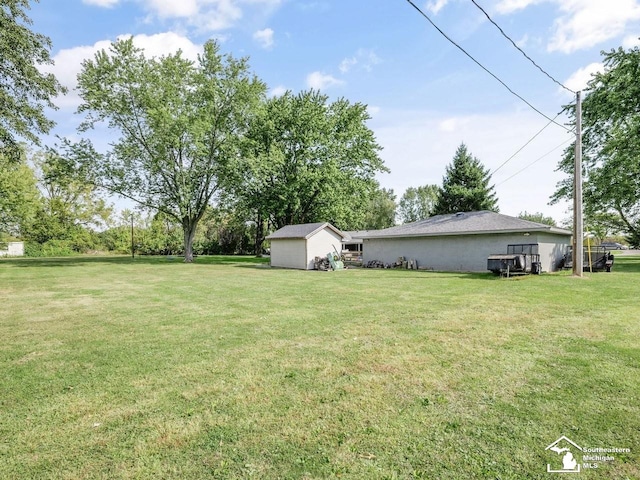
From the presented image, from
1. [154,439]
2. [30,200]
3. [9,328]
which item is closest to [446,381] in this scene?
[154,439]

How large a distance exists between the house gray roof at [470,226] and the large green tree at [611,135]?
23.2ft

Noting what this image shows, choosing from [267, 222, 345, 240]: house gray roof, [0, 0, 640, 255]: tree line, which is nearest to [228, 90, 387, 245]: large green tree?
[0, 0, 640, 255]: tree line

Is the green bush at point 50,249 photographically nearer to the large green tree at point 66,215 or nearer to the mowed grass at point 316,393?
the large green tree at point 66,215

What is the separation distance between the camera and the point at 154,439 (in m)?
2.62

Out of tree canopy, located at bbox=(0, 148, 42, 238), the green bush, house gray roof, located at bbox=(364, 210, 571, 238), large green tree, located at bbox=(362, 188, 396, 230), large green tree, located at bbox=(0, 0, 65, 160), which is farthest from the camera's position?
large green tree, located at bbox=(362, 188, 396, 230)

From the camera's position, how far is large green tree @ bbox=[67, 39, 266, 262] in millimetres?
24734

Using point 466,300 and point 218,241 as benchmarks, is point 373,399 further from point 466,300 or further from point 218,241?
point 218,241

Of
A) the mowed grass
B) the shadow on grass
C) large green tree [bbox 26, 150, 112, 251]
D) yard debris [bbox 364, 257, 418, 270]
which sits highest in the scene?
large green tree [bbox 26, 150, 112, 251]

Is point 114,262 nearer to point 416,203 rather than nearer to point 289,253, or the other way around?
point 289,253

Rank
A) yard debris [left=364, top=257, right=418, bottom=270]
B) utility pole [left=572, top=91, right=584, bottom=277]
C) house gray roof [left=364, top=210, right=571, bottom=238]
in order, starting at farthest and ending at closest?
yard debris [left=364, top=257, right=418, bottom=270] → house gray roof [left=364, top=210, right=571, bottom=238] → utility pole [left=572, top=91, right=584, bottom=277]

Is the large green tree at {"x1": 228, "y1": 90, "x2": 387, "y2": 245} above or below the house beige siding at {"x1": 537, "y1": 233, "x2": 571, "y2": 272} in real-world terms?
above

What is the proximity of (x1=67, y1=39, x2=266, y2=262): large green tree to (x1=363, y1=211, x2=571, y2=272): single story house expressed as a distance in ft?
48.4

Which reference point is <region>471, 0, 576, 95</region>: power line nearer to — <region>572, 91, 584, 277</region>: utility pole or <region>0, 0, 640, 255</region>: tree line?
<region>572, 91, 584, 277</region>: utility pole

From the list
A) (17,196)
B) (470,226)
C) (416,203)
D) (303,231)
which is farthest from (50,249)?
(416,203)
